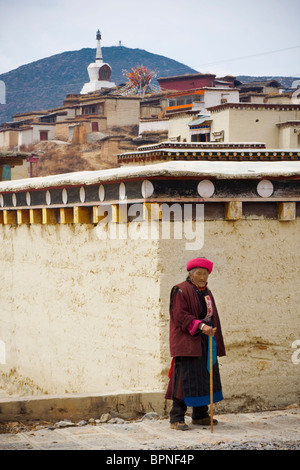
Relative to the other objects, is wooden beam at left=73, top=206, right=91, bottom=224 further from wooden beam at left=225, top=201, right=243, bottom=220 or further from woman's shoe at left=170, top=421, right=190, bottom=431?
woman's shoe at left=170, top=421, right=190, bottom=431

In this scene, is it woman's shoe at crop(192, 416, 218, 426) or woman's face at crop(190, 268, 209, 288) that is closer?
woman's face at crop(190, 268, 209, 288)

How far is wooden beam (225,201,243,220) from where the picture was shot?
Answer: 24.5 ft

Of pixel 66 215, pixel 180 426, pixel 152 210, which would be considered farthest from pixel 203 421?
pixel 66 215

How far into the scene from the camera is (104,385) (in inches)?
328

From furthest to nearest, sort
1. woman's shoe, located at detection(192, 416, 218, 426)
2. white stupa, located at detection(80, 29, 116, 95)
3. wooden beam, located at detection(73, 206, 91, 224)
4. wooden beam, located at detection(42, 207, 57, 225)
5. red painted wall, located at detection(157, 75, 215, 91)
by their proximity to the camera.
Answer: white stupa, located at detection(80, 29, 116, 95) → red painted wall, located at detection(157, 75, 215, 91) → wooden beam, located at detection(42, 207, 57, 225) → wooden beam, located at detection(73, 206, 91, 224) → woman's shoe, located at detection(192, 416, 218, 426)

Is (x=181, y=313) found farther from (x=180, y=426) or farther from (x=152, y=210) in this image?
(x=152, y=210)

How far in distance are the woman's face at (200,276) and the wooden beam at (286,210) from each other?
5.38ft

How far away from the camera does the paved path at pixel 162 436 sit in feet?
18.9

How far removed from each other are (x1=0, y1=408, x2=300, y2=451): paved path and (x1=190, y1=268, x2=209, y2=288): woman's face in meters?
1.30

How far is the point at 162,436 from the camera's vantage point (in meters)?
6.18

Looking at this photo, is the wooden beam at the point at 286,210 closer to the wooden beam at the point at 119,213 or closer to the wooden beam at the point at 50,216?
the wooden beam at the point at 119,213

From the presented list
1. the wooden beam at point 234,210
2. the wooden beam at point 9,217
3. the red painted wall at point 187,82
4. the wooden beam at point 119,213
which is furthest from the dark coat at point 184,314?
the red painted wall at point 187,82

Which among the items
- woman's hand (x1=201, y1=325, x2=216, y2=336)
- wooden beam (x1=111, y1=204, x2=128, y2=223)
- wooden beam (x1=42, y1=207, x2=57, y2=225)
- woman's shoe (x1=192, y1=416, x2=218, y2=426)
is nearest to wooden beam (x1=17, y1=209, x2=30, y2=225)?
wooden beam (x1=42, y1=207, x2=57, y2=225)
